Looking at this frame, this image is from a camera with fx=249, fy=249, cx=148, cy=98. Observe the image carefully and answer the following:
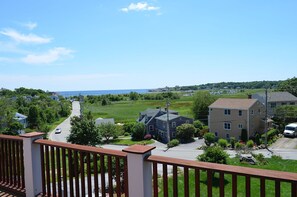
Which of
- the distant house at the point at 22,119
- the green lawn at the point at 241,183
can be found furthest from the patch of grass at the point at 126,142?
the distant house at the point at 22,119

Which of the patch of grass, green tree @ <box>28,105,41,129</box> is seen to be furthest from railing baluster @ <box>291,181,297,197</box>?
green tree @ <box>28,105,41,129</box>

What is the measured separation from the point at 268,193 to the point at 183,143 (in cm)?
1554

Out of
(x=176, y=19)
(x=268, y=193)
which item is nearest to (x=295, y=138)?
(x=268, y=193)

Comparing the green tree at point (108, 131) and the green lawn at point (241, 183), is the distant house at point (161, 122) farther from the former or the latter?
the green lawn at point (241, 183)

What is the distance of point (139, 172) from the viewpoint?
2467mm

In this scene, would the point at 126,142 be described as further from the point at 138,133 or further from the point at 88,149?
the point at 88,149

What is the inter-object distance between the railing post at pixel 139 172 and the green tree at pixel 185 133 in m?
25.0

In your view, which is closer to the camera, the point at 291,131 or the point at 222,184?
the point at 222,184

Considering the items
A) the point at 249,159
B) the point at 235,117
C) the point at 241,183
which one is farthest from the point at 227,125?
the point at 241,183

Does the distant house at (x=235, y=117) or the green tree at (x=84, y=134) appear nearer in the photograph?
the green tree at (x=84, y=134)

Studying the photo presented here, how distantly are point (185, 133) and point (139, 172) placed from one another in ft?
82.9

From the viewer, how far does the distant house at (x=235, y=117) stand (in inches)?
993

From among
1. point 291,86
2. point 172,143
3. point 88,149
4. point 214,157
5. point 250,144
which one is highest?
point 291,86

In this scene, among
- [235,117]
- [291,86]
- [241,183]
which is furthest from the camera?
[291,86]
